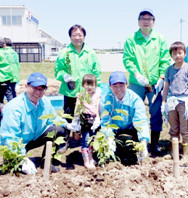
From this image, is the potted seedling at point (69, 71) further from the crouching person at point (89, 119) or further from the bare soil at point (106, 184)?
the bare soil at point (106, 184)

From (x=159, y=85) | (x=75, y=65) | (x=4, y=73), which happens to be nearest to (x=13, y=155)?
(x=75, y=65)

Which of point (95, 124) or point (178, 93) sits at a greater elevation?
point (178, 93)

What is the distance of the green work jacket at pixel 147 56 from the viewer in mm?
3650

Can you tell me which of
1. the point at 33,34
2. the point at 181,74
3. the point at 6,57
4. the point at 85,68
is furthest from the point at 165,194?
the point at 33,34

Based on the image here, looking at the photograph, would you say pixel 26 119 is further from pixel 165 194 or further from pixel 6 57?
pixel 6 57

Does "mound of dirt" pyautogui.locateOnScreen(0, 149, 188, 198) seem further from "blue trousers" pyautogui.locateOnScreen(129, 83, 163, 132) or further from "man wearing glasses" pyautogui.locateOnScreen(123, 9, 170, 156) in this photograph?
"man wearing glasses" pyautogui.locateOnScreen(123, 9, 170, 156)

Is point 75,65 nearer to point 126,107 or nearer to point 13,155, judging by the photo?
point 126,107

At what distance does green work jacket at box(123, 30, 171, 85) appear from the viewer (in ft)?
12.0

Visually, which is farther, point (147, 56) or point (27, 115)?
point (147, 56)

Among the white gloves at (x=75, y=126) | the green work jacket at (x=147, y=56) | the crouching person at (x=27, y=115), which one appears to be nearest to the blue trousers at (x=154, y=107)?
the green work jacket at (x=147, y=56)

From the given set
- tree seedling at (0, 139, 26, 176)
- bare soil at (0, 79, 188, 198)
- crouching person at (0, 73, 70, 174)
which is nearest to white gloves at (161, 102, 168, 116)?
bare soil at (0, 79, 188, 198)

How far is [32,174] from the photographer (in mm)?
2816

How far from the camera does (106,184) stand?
2.65 m

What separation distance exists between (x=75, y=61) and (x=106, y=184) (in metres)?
1.82
